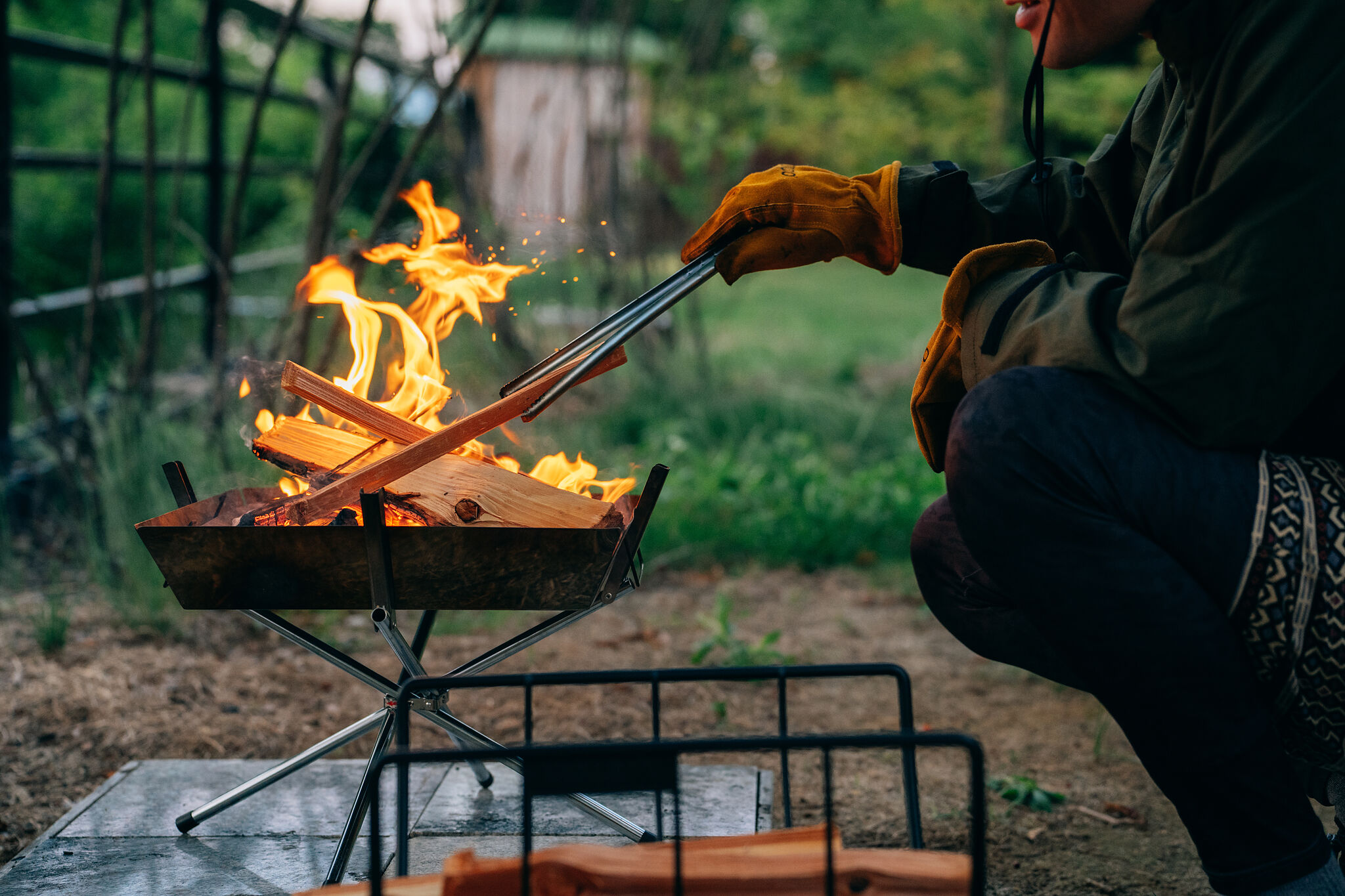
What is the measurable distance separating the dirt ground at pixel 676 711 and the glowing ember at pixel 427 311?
0.94 metres

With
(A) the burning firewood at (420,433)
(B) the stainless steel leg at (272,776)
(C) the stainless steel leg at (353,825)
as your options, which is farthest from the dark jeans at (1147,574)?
(B) the stainless steel leg at (272,776)

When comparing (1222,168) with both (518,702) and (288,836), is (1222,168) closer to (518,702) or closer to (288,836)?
(288,836)

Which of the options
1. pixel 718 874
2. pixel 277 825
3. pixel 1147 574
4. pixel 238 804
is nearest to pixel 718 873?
pixel 718 874

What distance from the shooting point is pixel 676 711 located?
9.30 feet

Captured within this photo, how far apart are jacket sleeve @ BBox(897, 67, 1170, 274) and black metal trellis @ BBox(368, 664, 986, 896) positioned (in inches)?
29.7

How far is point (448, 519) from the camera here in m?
1.73

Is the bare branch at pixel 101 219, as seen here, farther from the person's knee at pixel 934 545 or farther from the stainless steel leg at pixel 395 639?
the person's knee at pixel 934 545

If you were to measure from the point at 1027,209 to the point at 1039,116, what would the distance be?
165 mm

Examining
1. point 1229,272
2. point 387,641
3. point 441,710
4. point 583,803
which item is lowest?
point 583,803

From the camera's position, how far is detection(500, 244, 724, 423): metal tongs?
1.54 metres

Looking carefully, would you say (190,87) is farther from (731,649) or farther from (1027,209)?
(1027,209)

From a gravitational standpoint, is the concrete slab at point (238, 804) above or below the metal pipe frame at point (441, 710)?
below

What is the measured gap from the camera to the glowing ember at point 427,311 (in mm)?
1962

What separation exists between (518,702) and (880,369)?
489cm
